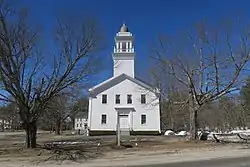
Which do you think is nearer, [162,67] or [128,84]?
[162,67]

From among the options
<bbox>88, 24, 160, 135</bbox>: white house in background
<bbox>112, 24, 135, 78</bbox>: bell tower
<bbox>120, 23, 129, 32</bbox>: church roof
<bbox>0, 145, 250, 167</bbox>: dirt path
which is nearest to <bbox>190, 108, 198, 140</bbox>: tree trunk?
<bbox>0, 145, 250, 167</bbox>: dirt path

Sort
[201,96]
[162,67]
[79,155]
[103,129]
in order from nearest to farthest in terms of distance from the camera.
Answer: [79,155], [201,96], [162,67], [103,129]

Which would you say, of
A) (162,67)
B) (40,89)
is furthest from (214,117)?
(40,89)

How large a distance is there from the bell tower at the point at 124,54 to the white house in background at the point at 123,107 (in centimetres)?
129

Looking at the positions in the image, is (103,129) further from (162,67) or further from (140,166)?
(140,166)

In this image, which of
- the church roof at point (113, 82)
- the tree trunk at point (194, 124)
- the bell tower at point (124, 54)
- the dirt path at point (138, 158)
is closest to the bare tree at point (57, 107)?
the church roof at point (113, 82)

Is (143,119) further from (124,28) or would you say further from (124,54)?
(124,28)

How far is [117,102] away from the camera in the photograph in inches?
1705

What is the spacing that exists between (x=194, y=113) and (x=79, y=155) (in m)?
11.6

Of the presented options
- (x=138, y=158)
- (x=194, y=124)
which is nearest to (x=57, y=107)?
(x=194, y=124)

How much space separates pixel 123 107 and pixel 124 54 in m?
8.47

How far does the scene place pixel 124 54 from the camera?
46.3 metres

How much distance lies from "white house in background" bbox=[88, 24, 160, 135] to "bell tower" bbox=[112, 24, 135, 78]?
129 cm

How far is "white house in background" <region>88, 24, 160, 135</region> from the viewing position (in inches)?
1658
